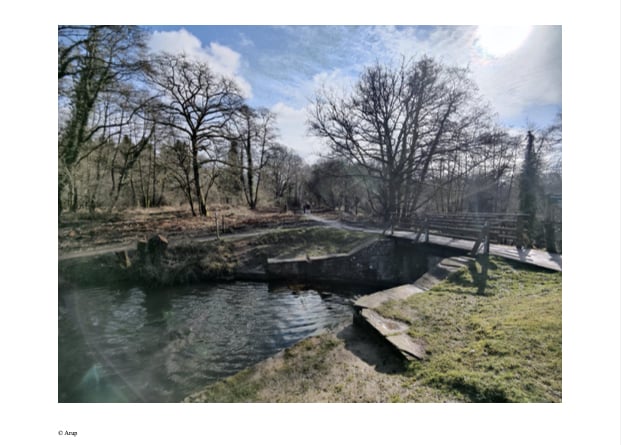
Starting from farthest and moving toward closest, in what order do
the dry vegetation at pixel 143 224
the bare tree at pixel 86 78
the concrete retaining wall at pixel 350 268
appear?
the concrete retaining wall at pixel 350 268 → the dry vegetation at pixel 143 224 → the bare tree at pixel 86 78

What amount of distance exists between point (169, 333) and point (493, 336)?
12.0 ft

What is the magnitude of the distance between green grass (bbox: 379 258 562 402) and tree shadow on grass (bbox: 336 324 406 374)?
150mm

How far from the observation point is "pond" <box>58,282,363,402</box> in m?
2.21

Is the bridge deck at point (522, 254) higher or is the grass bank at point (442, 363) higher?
the bridge deck at point (522, 254)

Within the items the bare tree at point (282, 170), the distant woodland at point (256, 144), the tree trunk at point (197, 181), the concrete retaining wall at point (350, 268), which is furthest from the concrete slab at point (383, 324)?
the tree trunk at point (197, 181)

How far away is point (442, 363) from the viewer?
1.75 m

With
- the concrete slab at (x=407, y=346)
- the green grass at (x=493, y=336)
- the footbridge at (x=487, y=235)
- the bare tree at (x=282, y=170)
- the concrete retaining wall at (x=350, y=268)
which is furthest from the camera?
the concrete retaining wall at (x=350, y=268)

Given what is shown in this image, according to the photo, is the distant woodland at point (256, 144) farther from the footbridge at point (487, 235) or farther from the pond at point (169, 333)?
the pond at point (169, 333)

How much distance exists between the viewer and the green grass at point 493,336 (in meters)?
1.56

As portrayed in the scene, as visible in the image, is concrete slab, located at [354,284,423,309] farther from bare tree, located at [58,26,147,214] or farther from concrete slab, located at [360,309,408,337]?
bare tree, located at [58,26,147,214]

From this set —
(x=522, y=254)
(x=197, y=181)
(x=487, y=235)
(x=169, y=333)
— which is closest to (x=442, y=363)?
(x=487, y=235)

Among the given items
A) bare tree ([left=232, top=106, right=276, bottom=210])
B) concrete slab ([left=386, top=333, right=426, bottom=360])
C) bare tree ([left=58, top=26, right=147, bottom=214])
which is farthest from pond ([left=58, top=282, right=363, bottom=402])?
bare tree ([left=232, top=106, right=276, bottom=210])

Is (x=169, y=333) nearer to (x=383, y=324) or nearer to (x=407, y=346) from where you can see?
(x=383, y=324)

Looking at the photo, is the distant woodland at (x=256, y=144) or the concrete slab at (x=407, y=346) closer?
the concrete slab at (x=407, y=346)
